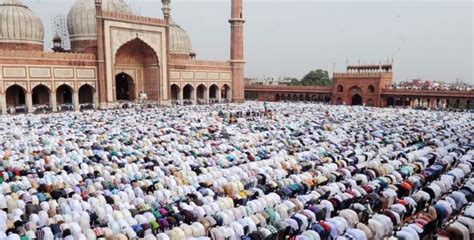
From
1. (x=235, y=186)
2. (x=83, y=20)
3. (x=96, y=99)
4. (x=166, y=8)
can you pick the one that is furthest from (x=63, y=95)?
(x=235, y=186)

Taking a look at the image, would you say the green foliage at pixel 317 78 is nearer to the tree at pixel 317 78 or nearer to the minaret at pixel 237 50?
the tree at pixel 317 78

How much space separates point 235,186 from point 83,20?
2713 centimetres

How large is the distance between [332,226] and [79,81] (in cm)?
2410

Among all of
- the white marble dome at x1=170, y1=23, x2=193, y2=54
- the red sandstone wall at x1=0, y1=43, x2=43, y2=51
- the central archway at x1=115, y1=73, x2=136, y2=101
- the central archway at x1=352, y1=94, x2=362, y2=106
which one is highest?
the white marble dome at x1=170, y1=23, x2=193, y2=54

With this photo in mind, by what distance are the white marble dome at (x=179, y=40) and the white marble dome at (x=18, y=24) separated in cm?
1264

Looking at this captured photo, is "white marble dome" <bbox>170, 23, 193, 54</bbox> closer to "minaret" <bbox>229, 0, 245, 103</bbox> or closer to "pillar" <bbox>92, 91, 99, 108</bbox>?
"minaret" <bbox>229, 0, 245, 103</bbox>

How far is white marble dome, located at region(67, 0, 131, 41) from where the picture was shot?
30.4m

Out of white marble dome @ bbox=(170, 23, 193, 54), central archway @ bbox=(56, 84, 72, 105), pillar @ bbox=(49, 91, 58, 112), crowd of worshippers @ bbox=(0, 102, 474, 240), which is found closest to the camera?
crowd of worshippers @ bbox=(0, 102, 474, 240)

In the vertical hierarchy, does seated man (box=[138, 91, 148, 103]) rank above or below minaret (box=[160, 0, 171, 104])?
below

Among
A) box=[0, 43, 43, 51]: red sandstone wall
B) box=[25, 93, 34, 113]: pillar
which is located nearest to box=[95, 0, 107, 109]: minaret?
box=[25, 93, 34, 113]: pillar

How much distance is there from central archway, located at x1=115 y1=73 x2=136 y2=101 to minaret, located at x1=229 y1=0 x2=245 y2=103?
10.1m

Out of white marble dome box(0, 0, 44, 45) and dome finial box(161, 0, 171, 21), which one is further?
dome finial box(161, 0, 171, 21)

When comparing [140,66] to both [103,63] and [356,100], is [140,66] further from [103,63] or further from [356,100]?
[356,100]

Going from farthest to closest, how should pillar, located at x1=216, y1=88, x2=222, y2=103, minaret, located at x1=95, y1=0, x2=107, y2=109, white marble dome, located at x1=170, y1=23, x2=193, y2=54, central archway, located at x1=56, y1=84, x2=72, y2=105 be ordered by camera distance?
white marble dome, located at x1=170, y1=23, x2=193, y2=54, pillar, located at x1=216, y1=88, x2=222, y2=103, central archway, located at x1=56, y1=84, x2=72, y2=105, minaret, located at x1=95, y1=0, x2=107, y2=109
